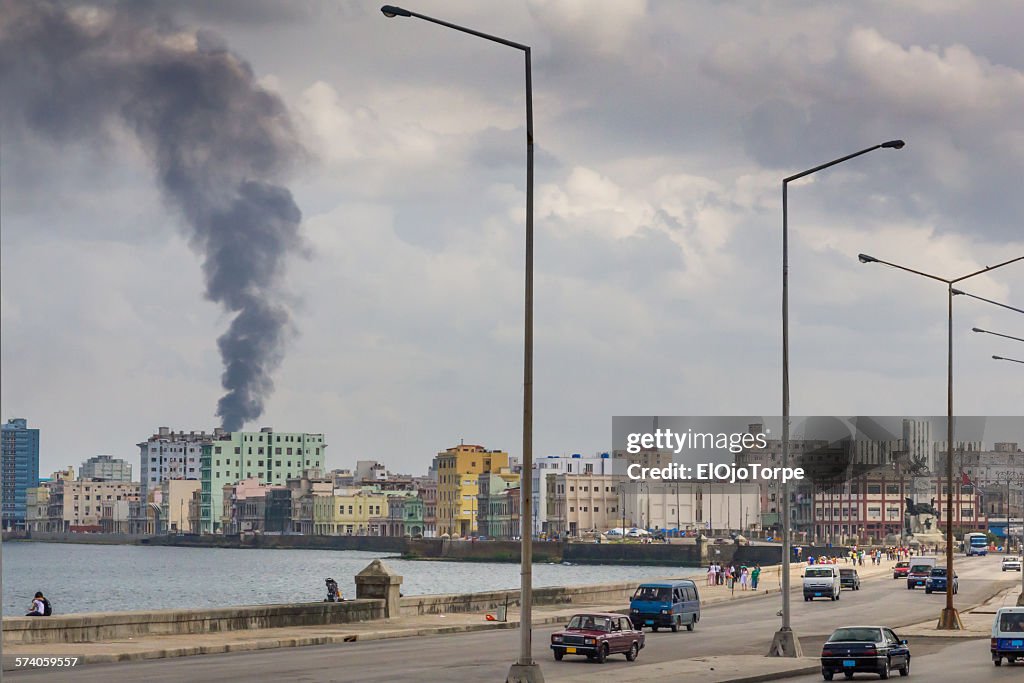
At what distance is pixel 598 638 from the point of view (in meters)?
41.8

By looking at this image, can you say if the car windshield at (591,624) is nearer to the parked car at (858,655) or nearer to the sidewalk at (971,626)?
the parked car at (858,655)

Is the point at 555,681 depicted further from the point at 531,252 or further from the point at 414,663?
the point at 531,252

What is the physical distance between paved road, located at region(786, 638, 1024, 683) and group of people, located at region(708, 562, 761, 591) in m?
51.2

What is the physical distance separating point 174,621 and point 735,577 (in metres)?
59.2

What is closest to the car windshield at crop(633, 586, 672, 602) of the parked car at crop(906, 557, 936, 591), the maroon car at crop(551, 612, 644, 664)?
the maroon car at crop(551, 612, 644, 664)

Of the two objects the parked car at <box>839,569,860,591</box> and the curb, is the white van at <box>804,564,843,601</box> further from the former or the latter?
the curb

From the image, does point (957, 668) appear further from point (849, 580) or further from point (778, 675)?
point (849, 580)

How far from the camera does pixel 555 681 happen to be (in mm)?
33719

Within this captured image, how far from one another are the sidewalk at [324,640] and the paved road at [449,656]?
0.76 metres

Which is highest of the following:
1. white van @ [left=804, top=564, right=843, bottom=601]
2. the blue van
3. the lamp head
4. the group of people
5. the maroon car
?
the lamp head

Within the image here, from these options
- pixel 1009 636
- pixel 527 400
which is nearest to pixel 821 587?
pixel 1009 636

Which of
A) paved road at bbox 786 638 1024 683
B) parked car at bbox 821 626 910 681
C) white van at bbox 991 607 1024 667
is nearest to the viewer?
parked car at bbox 821 626 910 681

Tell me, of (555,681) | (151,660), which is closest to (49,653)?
(151,660)

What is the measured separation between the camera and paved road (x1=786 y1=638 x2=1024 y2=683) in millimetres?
36688
